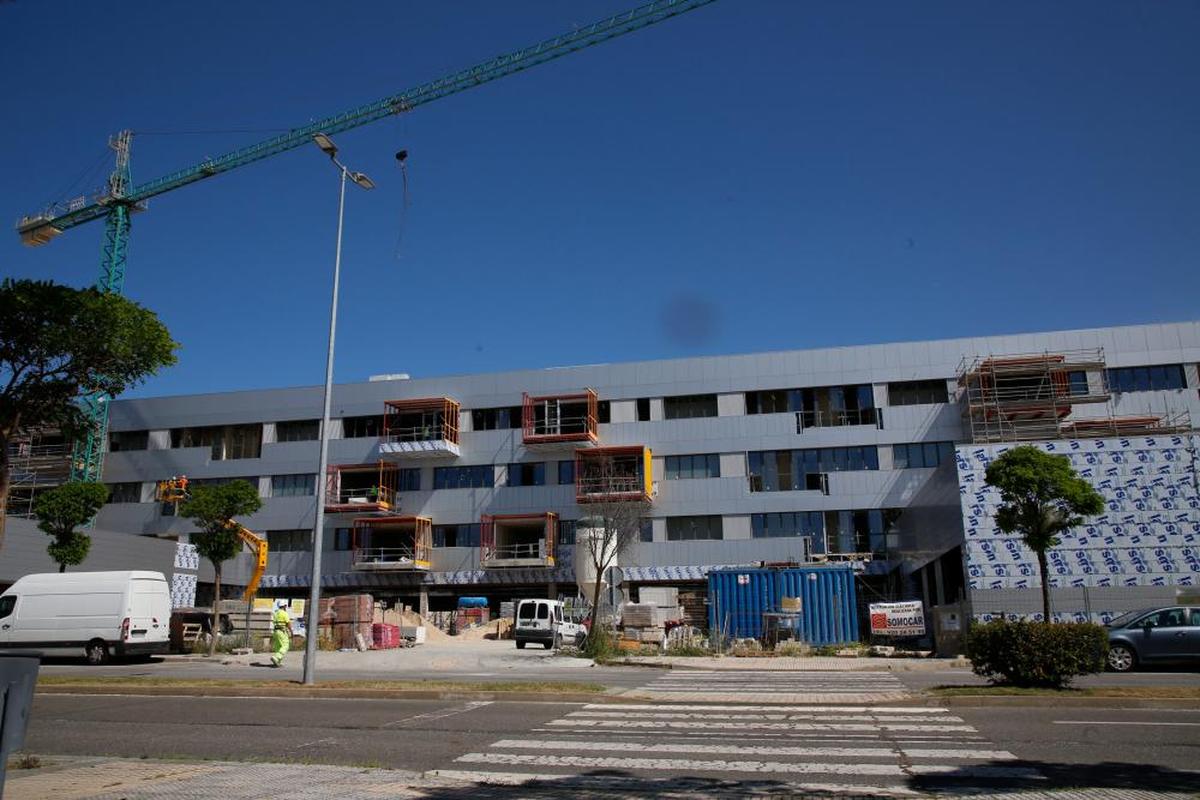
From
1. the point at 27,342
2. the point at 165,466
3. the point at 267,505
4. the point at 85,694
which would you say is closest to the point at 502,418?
the point at 267,505

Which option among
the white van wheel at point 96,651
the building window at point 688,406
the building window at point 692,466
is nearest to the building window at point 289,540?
the building window at point 692,466

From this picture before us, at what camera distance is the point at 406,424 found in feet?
A: 176

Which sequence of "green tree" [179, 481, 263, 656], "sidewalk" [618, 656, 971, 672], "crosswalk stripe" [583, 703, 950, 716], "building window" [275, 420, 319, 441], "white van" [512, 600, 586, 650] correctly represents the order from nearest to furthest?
1. "crosswalk stripe" [583, 703, 950, 716]
2. "sidewalk" [618, 656, 971, 672]
3. "green tree" [179, 481, 263, 656]
4. "white van" [512, 600, 586, 650]
5. "building window" [275, 420, 319, 441]

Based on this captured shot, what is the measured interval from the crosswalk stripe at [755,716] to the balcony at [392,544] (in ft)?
127

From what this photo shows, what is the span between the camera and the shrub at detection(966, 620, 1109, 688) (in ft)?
46.1

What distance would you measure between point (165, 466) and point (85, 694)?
4429 cm

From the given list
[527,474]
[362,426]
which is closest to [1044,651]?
[527,474]

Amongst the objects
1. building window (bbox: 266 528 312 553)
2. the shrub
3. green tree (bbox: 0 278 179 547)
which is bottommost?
the shrub

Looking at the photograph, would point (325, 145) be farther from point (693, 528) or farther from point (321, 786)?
point (693, 528)

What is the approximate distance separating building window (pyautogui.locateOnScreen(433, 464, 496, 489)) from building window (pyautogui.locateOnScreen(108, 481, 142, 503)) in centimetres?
2006

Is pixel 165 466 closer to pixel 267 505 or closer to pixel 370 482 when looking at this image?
pixel 267 505

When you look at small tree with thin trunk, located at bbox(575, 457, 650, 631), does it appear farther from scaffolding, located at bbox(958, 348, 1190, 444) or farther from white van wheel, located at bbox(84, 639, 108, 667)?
white van wheel, located at bbox(84, 639, 108, 667)

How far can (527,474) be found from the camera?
5159 cm

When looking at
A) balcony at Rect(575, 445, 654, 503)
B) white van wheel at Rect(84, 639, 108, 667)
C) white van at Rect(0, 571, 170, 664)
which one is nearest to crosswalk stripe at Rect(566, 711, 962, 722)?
white van at Rect(0, 571, 170, 664)
